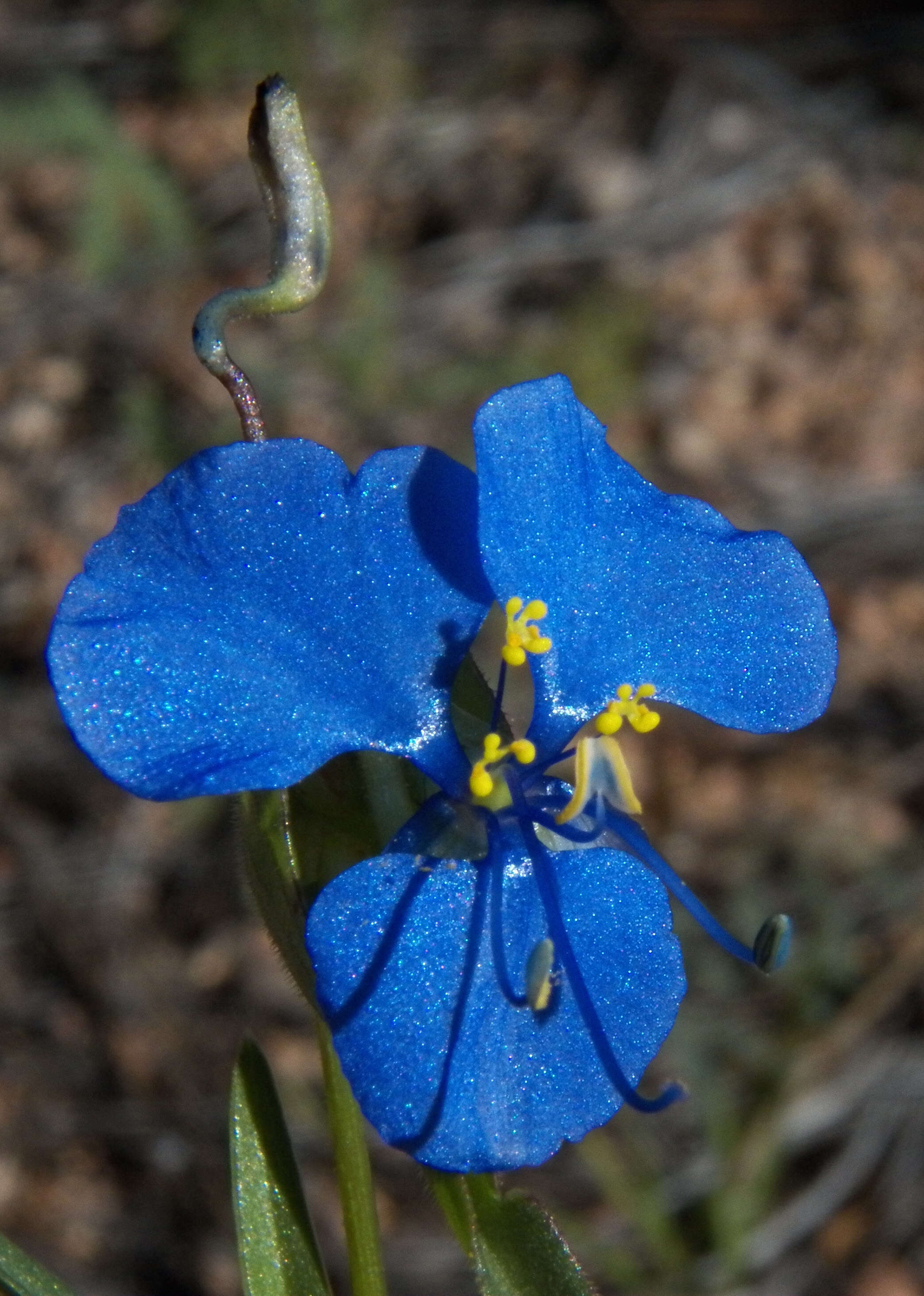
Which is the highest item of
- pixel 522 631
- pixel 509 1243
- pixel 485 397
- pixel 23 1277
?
pixel 522 631

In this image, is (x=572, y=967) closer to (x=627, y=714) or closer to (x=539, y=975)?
(x=539, y=975)

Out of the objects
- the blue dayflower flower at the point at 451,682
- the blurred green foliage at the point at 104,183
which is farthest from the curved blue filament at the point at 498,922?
the blurred green foliage at the point at 104,183

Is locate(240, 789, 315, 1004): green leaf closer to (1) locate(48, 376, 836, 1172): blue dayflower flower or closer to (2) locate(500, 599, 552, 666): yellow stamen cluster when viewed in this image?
(1) locate(48, 376, 836, 1172): blue dayflower flower

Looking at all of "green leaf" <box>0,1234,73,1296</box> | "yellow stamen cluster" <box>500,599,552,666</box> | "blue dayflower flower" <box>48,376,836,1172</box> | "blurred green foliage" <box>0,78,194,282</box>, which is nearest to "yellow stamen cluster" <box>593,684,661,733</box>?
"blue dayflower flower" <box>48,376,836,1172</box>

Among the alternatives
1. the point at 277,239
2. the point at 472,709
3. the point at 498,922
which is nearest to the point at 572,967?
the point at 498,922

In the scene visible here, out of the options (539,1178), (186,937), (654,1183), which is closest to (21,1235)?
(186,937)

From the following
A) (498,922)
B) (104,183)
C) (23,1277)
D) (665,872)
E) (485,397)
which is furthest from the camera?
(485,397)

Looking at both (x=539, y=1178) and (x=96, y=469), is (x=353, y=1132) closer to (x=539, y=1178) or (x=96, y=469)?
(x=539, y=1178)
